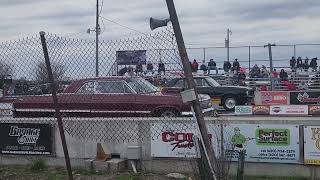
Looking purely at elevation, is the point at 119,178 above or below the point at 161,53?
below

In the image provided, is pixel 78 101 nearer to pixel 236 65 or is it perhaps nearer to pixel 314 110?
pixel 314 110

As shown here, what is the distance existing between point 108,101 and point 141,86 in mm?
1297

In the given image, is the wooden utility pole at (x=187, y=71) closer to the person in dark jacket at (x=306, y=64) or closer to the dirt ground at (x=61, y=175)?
the dirt ground at (x=61, y=175)

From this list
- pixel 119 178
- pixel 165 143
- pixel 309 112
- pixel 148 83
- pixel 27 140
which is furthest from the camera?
pixel 309 112

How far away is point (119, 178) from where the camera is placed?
28.1 feet

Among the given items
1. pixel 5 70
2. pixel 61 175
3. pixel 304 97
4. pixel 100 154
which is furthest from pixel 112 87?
pixel 304 97

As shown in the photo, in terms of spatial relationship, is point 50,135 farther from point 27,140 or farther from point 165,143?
point 165,143

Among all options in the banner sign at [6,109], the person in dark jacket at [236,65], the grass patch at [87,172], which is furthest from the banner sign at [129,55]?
the person in dark jacket at [236,65]

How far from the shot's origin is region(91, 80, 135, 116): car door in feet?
42.5

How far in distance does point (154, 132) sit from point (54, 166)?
6.03 feet

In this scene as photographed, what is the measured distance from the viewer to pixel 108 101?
1316 centimetres

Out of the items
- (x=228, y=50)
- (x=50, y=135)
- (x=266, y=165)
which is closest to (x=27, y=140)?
(x=50, y=135)

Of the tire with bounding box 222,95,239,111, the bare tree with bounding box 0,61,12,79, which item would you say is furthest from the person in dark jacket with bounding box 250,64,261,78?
the bare tree with bounding box 0,61,12,79

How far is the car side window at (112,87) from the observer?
1309 cm
